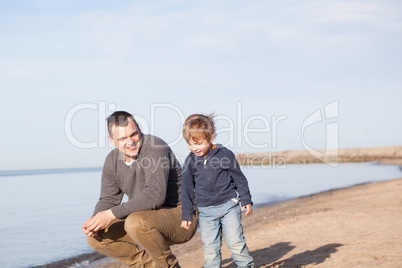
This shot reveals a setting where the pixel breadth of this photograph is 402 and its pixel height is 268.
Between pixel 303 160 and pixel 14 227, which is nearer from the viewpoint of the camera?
pixel 14 227

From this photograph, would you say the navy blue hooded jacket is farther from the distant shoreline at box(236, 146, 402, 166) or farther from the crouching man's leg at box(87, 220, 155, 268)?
the distant shoreline at box(236, 146, 402, 166)

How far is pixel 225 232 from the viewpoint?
17.7ft

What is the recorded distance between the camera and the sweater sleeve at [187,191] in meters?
5.32

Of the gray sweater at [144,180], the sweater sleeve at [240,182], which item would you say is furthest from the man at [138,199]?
the sweater sleeve at [240,182]

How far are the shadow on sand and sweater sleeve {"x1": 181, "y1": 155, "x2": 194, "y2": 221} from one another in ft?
4.82

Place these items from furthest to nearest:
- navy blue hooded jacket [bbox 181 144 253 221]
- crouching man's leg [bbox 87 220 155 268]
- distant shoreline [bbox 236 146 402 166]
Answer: distant shoreline [bbox 236 146 402 166] → crouching man's leg [bbox 87 220 155 268] → navy blue hooded jacket [bbox 181 144 253 221]

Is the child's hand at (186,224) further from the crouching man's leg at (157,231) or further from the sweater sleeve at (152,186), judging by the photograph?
the sweater sleeve at (152,186)

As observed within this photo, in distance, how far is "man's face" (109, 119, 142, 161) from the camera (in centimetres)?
523

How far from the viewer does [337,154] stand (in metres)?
68.2

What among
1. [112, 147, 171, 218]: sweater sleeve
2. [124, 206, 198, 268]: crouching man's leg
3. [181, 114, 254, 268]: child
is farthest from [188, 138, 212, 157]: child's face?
[124, 206, 198, 268]: crouching man's leg

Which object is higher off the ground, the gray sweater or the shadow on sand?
the gray sweater

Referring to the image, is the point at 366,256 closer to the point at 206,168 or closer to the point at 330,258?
the point at 330,258

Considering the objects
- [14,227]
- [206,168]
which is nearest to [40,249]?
[14,227]

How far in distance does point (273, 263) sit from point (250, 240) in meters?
1.92
